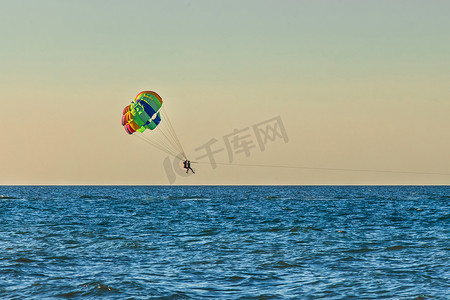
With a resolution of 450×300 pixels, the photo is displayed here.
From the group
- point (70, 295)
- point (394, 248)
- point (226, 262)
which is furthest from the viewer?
point (394, 248)

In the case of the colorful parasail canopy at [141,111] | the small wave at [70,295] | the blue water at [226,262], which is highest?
the colorful parasail canopy at [141,111]

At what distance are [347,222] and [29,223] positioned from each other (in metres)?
24.2

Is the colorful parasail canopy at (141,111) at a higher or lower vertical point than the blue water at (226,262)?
higher

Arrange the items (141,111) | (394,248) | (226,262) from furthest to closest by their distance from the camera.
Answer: (141,111) → (394,248) → (226,262)

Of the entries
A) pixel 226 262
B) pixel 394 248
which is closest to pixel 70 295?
pixel 226 262

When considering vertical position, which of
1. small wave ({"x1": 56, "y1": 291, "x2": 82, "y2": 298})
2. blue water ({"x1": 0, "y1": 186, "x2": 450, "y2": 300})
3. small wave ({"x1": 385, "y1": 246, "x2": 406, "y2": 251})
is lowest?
small wave ({"x1": 56, "y1": 291, "x2": 82, "y2": 298})

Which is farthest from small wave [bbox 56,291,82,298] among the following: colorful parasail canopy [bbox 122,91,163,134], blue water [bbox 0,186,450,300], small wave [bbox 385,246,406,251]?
colorful parasail canopy [bbox 122,91,163,134]

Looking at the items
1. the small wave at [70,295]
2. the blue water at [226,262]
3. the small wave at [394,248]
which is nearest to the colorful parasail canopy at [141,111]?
the blue water at [226,262]

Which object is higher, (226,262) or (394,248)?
(394,248)

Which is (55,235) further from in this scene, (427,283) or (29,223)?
(427,283)

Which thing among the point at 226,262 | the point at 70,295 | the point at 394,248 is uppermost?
the point at 394,248

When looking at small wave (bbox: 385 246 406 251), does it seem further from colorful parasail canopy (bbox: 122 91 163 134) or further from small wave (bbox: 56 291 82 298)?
colorful parasail canopy (bbox: 122 91 163 134)

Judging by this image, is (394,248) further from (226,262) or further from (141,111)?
(141,111)

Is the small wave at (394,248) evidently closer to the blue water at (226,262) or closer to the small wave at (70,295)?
the blue water at (226,262)
